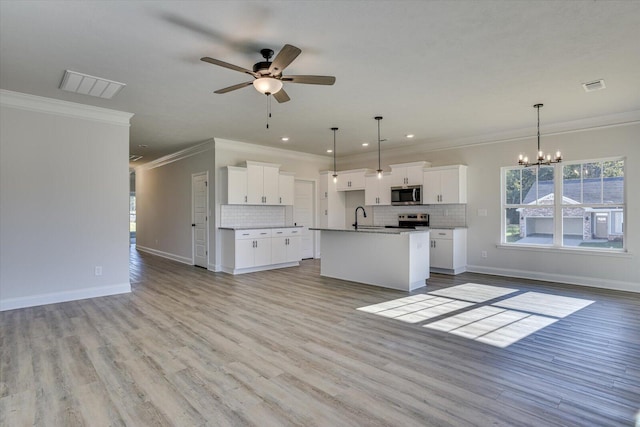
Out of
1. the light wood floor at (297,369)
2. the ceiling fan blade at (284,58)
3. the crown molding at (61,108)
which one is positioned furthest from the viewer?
the crown molding at (61,108)

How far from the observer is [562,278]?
19.0ft

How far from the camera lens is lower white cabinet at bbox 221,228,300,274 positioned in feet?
21.9

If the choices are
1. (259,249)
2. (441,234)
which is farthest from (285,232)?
(441,234)

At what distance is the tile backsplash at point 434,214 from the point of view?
7.03 m

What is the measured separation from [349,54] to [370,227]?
3.97 m

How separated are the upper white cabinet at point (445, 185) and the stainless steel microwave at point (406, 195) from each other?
0.43ft

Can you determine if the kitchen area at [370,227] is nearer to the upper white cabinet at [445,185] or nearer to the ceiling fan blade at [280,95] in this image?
the upper white cabinet at [445,185]

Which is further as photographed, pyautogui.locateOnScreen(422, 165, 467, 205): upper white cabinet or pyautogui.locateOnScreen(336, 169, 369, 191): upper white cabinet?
pyautogui.locateOnScreen(336, 169, 369, 191): upper white cabinet

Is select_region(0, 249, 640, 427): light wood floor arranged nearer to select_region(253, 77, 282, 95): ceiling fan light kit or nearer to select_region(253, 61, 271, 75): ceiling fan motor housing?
select_region(253, 77, 282, 95): ceiling fan light kit

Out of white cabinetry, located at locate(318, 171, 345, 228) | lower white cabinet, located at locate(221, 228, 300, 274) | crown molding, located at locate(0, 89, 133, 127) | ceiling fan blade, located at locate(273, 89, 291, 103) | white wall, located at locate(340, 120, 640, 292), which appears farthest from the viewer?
white cabinetry, located at locate(318, 171, 345, 228)

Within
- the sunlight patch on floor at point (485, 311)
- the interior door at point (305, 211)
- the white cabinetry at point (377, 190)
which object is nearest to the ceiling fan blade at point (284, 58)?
the sunlight patch on floor at point (485, 311)

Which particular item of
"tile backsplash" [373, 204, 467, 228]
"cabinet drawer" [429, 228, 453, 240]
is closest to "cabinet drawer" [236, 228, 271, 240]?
"tile backsplash" [373, 204, 467, 228]

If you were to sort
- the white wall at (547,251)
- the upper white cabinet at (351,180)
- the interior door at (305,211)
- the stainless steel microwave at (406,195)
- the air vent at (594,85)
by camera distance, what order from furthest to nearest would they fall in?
the interior door at (305,211), the upper white cabinet at (351,180), the stainless steel microwave at (406,195), the white wall at (547,251), the air vent at (594,85)

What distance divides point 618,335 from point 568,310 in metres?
0.83
